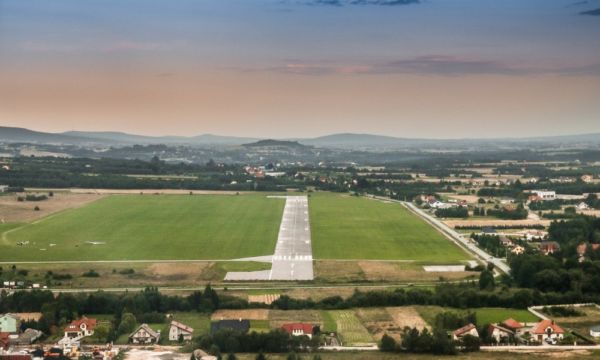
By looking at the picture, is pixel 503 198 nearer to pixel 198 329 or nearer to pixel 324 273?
pixel 324 273

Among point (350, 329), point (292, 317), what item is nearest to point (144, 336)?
point (292, 317)

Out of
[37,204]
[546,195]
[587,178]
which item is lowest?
[37,204]

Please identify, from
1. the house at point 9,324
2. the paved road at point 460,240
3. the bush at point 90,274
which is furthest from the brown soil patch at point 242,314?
the paved road at point 460,240

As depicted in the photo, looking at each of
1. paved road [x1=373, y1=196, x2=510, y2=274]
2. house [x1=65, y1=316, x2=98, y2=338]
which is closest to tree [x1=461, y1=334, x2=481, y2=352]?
house [x1=65, y1=316, x2=98, y2=338]

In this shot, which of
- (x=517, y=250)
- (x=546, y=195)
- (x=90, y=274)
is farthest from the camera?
(x=546, y=195)

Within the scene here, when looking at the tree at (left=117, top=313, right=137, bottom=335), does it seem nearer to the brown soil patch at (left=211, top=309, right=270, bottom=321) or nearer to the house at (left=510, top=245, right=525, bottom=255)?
the brown soil patch at (left=211, top=309, right=270, bottom=321)

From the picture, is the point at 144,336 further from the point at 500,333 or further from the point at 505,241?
the point at 505,241

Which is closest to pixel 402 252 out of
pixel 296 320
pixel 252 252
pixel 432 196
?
pixel 252 252
